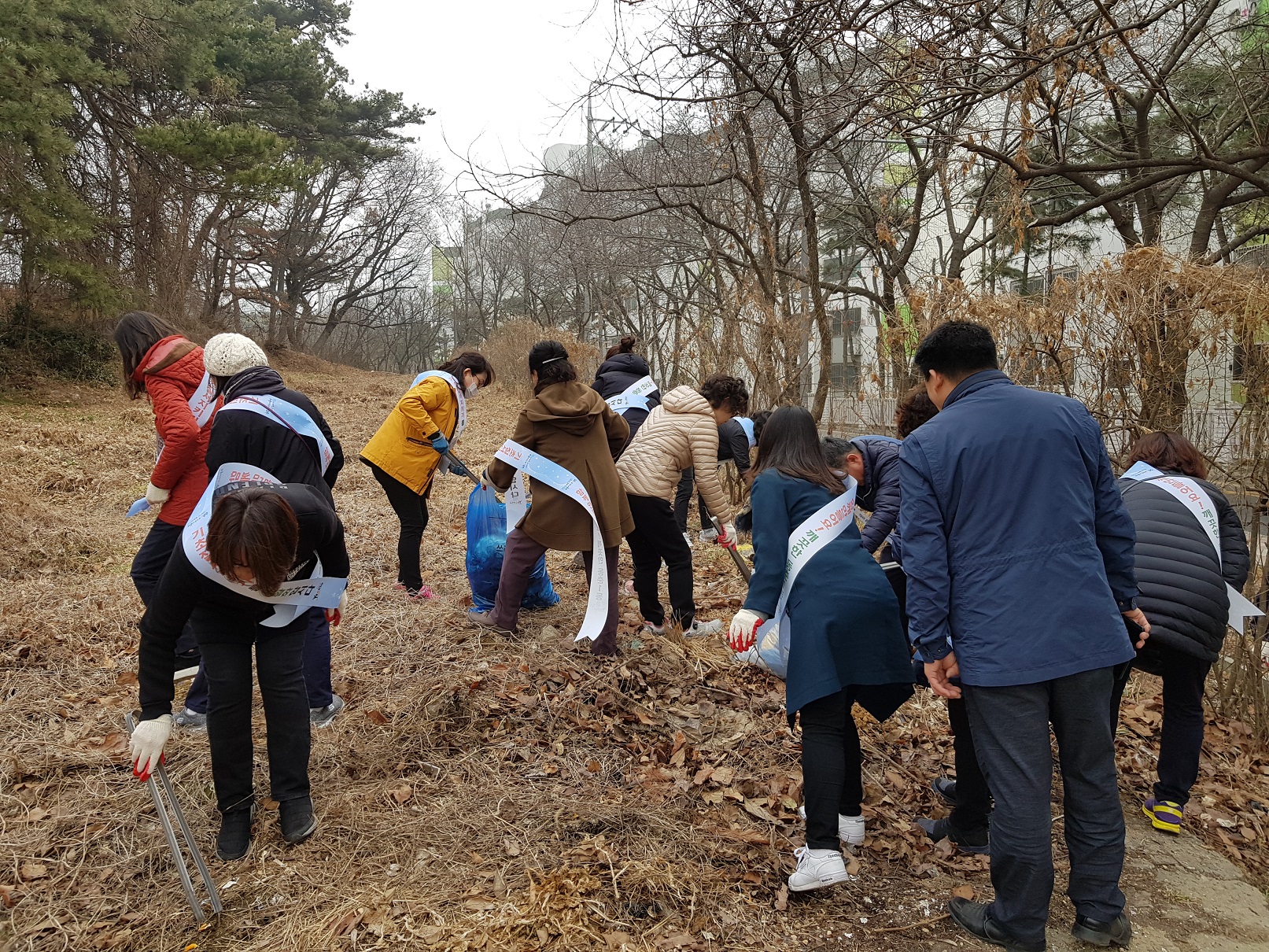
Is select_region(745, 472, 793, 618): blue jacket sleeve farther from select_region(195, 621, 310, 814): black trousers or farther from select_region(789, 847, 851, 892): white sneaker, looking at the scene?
select_region(195, 621, 310, 814): black trousers

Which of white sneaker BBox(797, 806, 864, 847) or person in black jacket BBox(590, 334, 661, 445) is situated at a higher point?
person in black jacket BBox(590, 334, 661, 445)

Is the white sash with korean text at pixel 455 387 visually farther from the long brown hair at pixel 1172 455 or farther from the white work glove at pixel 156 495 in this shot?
the long brown hair at pixel 1172 455

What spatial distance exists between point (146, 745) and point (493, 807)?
4.18 feet

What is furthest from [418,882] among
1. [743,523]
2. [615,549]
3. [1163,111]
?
[1163,111]

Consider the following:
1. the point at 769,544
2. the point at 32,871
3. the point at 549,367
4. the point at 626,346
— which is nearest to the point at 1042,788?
the point at 769,544

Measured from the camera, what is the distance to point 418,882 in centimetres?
284

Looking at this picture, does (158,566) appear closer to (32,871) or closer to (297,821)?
(32,871)

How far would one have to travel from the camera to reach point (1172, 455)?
3.45 meters

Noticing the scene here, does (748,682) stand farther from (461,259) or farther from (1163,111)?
(461,259)

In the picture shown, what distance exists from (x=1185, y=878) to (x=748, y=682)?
7.00ft

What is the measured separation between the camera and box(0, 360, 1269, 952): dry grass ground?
2.70 metres

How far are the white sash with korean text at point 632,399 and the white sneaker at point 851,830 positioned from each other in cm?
389

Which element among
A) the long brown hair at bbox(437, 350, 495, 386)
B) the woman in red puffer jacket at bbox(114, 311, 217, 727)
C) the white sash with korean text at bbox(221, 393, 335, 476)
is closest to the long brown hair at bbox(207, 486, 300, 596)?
the white sash with korean text at bbox(221, 393, 335, 476)

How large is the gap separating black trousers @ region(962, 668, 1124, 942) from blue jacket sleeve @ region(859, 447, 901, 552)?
47.9 inches
